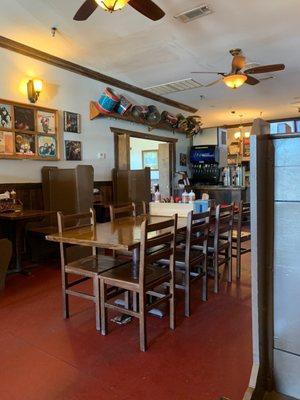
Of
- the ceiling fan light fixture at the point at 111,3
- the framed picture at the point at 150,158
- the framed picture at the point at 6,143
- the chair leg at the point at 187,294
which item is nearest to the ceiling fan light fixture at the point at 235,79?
the ceiling fan light fixture at the point at 111,3

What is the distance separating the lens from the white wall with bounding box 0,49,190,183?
4.41m

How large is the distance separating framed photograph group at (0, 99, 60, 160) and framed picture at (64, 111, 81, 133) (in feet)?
0.71

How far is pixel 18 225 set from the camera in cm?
403

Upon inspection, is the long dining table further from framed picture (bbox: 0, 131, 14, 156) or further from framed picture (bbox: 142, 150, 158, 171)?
framed picture (bbox: 142, 150, 158, 171)

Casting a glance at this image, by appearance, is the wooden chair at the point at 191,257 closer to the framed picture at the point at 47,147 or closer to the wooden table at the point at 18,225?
the wooden table at the point at 18,225

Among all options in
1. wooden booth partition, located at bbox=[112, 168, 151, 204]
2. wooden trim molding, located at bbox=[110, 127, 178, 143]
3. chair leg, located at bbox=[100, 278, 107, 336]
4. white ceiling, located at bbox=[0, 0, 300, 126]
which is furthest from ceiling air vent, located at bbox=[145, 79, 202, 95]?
chair leg, located at bbox=[100, 278, 107, 336]

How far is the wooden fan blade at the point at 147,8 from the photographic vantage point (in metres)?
2.88

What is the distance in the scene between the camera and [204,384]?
1.90 meters

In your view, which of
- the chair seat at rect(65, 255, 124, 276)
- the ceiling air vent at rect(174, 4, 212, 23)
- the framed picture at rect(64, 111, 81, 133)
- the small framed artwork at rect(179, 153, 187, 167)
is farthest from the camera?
the small framed artwork at rect(179, 153, 187, 167)

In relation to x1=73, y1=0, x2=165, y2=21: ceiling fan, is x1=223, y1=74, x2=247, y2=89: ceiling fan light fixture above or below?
below

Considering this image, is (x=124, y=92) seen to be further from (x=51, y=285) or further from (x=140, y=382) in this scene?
(x=140, y=382)

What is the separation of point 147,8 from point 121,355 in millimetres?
3038

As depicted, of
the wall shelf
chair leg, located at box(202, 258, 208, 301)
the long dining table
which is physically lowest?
chair leg, located at box(202, 258, 208, 301)

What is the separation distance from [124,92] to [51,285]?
14.0ft
